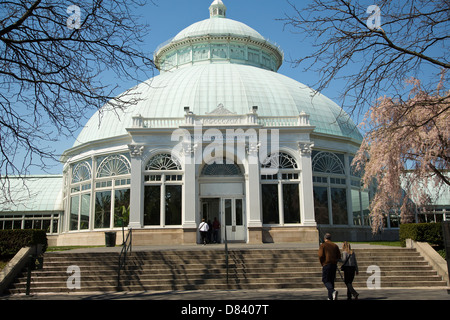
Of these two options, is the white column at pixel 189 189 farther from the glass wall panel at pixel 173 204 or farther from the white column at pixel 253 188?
the white column at pixel 253 188

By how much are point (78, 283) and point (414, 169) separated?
15.1 meters

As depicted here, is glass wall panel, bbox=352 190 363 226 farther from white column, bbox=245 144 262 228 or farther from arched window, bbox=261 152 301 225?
white column, bbox=245 144 262 228

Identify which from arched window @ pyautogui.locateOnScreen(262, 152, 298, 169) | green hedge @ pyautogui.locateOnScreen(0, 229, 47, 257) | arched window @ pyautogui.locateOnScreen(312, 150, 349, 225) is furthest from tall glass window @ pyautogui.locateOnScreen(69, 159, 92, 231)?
arched window @ pyautogui.locateOnScreen(312, 150, 349, 225)

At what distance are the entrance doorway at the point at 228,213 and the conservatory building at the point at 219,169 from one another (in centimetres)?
6

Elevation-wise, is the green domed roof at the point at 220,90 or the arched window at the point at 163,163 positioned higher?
the green domed roof at the point at 220,90

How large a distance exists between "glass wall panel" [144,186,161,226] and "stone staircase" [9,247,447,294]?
7143mm

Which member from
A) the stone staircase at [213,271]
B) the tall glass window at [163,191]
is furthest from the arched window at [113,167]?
the stone staircase at [213,271]

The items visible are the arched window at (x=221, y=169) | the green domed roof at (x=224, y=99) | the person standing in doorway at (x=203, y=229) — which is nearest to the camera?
the person standing in doorway at (x=203, y=229)

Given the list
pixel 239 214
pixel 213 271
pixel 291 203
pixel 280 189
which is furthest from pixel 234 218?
pixel 213 271

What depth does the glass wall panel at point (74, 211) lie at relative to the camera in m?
26.6

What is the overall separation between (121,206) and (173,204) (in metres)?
3.32

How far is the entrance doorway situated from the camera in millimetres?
23359

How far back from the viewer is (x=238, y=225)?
23.5m

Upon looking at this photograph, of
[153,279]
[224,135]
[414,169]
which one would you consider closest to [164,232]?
[224,135]
